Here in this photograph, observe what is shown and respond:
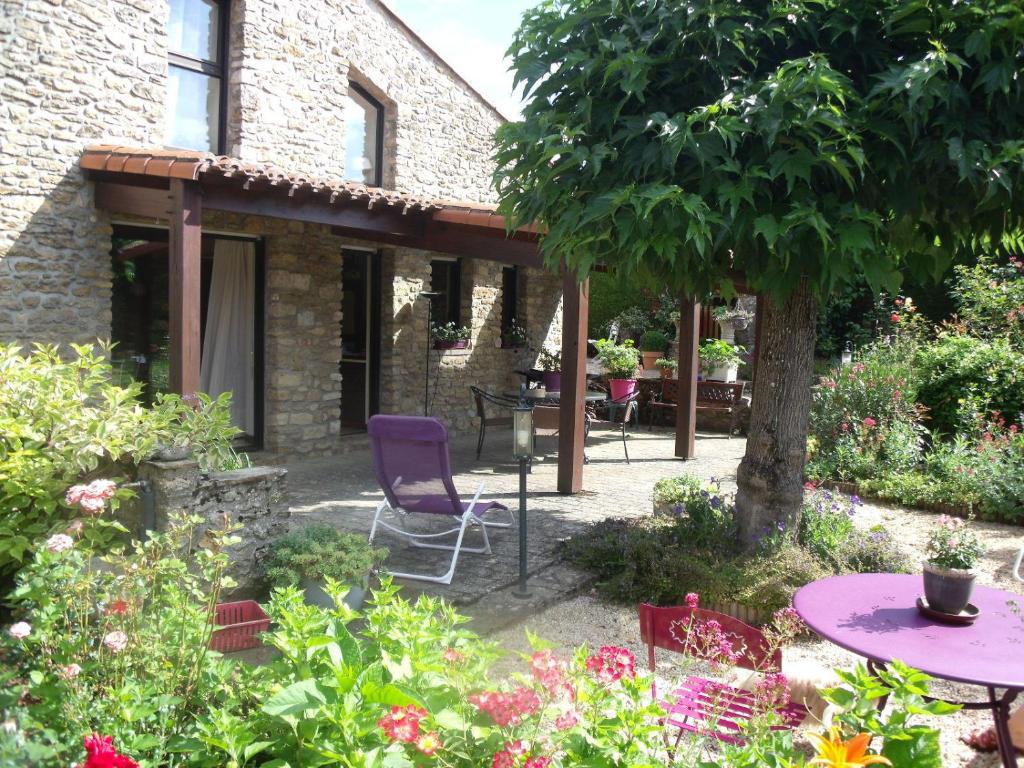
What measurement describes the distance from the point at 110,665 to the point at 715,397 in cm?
1085

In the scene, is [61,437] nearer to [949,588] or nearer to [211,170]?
[211,170]

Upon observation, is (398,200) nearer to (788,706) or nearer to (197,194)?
(197,194)

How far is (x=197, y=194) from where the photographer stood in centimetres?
595

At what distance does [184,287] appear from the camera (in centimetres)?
585

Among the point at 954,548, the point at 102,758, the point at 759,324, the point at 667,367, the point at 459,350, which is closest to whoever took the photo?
the point at 102,758

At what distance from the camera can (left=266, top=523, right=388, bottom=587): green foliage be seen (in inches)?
152

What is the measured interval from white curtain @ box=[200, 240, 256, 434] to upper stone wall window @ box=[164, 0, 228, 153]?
1088 millimetres

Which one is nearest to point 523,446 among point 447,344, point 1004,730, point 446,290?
point 1004,730

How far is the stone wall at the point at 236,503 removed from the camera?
154 inches

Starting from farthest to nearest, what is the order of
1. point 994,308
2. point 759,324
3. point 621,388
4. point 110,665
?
point 621,388 < point 994,308 < point 759,324 < point 110,665

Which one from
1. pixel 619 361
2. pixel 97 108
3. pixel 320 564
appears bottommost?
pixel 320 564

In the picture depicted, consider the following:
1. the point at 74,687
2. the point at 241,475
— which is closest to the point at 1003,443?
the point at 241,475

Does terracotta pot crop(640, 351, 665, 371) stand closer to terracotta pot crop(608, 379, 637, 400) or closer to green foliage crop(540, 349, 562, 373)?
green foliage crop(540, 349, 562, 373)

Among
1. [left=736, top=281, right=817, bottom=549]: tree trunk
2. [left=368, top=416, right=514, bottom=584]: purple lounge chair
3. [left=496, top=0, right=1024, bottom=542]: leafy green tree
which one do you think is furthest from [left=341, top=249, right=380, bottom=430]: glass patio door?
[left=736, top=281, right=817, bottom=549]: tree trunk
